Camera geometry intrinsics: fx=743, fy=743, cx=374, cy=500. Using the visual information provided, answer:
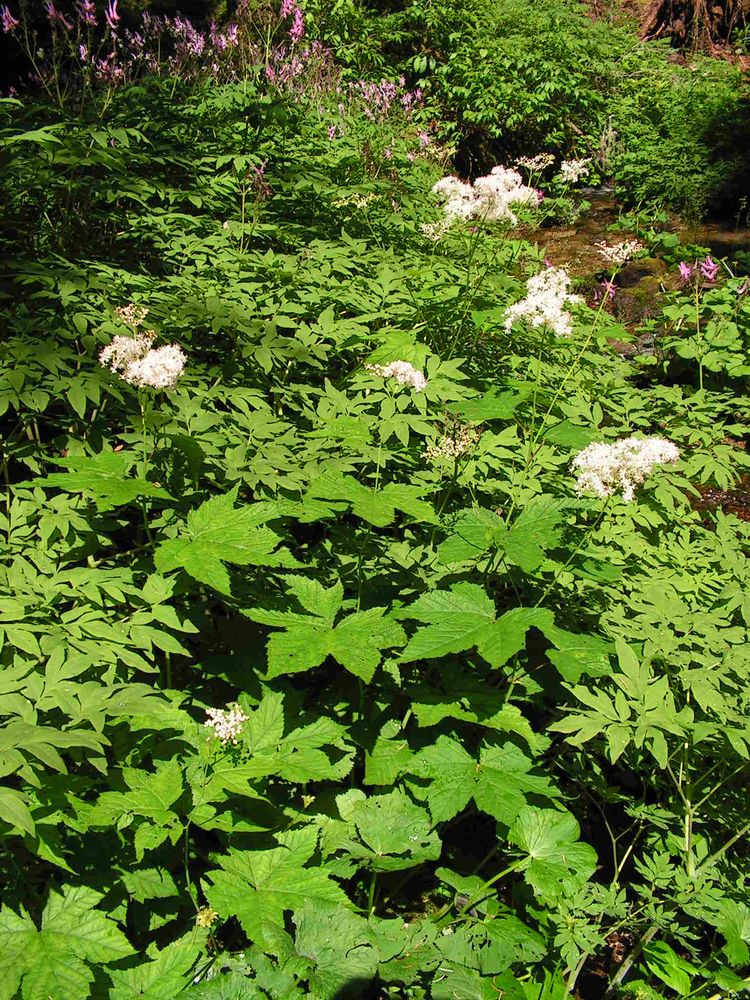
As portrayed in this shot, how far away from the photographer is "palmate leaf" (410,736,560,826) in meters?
1.81

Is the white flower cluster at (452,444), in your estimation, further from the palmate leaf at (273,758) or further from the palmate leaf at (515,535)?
the palmate leaf at (273,758)

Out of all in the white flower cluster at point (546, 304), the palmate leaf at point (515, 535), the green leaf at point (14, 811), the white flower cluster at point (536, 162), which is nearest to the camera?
the green leaf at point (14, 811)

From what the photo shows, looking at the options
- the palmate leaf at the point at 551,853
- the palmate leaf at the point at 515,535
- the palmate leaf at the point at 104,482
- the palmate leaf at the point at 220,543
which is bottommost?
the palmate leaf at the point at 551,853

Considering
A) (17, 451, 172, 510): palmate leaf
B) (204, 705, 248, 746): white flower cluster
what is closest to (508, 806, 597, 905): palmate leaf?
(204, 705, 248, 746): white flower cluster

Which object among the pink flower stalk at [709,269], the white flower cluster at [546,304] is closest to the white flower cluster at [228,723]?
the white flower cluster at [546,304]

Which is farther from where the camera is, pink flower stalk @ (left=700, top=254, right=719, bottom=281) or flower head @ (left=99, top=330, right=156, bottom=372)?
pink flower stalk @ (left=700, top=254, right=719, bottom=281)

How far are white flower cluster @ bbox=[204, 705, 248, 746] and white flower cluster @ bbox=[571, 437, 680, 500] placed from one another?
1.07m

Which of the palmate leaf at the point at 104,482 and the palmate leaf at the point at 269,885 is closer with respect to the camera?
the palmate leaf at the point at 269,885

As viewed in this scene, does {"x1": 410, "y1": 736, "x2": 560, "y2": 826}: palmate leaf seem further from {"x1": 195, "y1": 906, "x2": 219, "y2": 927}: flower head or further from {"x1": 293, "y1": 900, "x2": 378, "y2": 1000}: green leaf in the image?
{"x1": 195, "y1": 906, "x2": 219, "y2": 927}: flower head

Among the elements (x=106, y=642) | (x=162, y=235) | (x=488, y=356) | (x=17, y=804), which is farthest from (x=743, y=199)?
(x=17, y=804)

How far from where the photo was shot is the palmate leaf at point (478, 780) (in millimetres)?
1813

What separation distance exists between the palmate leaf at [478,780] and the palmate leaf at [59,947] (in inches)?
30.1

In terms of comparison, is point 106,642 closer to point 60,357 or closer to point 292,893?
point 292,893

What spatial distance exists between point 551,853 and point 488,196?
7.97ft
